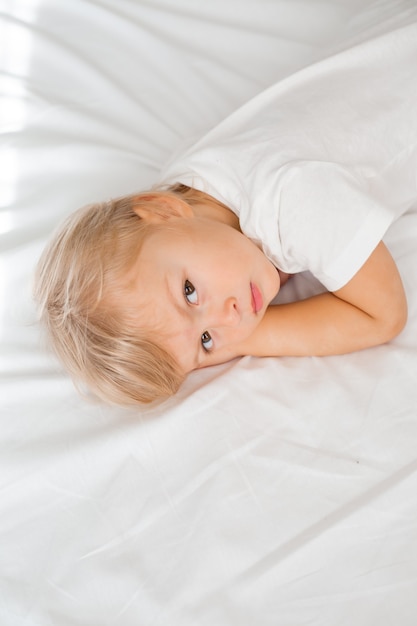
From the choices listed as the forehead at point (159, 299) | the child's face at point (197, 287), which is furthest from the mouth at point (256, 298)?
the forehead at point (159, 299)

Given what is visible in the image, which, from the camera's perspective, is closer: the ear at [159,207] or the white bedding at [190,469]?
the white bedding at [190,469]

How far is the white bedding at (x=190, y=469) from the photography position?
98 cm

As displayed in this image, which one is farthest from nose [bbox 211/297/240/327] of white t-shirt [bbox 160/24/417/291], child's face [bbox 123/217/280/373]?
white t-shirt [bbox 160/24/417/291]

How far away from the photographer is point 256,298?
1204 millimetres

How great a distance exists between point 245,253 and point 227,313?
100 millimetres

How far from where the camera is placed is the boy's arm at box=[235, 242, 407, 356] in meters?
1.18

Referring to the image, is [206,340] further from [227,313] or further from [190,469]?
[190,469]

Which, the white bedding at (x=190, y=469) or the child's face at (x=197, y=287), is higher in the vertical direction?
the child's face at (x=197, y=287)

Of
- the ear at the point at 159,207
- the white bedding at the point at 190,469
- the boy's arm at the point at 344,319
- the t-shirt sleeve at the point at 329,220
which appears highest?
the t-shirt sleeve at the point at 329,220

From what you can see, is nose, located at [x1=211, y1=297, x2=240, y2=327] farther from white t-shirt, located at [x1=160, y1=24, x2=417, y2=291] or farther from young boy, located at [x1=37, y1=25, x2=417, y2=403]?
white t-shirt, located at [x1=160, y1=24, x2=417, y2=291]

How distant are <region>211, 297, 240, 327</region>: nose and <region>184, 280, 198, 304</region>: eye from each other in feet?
0.11

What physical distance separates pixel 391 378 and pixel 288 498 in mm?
241

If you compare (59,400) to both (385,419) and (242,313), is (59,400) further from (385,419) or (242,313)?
(385,419)

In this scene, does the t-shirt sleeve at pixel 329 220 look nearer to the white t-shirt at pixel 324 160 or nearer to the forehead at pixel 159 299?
the white t-shirt at pixel 324 160
